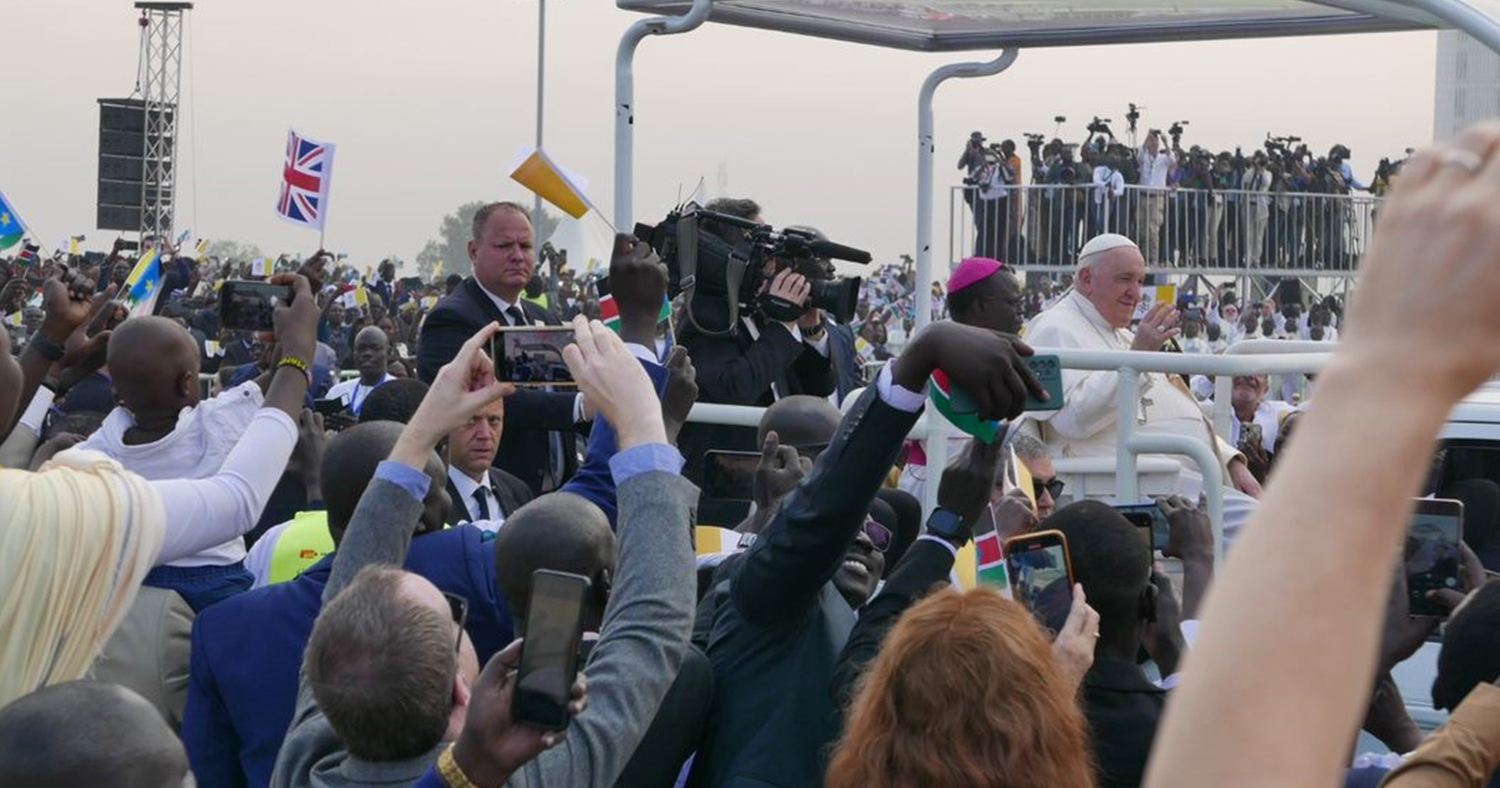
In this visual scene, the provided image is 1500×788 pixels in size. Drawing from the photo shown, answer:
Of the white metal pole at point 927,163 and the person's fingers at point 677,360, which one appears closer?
the person's fingers at point 677,360

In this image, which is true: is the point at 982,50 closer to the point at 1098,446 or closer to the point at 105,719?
the point at 1098,446

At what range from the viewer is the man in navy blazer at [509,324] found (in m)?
5.78

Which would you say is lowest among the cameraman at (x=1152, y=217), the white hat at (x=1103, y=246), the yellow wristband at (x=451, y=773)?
the yellow wristband at (x=451, y=773)

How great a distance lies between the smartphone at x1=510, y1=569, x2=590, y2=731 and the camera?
79.2 inches

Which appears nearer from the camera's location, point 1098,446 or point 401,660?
point 401,660

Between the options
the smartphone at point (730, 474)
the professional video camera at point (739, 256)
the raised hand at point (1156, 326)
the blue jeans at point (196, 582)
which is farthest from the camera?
the raised hand at point (1156, 326)

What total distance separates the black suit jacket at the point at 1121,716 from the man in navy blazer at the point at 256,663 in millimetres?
1166

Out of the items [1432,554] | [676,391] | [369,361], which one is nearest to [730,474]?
[676,391]

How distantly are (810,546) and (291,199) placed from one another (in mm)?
11906

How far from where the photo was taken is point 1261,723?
0.88m

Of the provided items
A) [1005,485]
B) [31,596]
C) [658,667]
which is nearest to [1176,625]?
[1005,485]

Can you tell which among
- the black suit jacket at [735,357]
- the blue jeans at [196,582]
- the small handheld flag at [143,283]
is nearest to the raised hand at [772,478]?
the blue jeans at [196,582]

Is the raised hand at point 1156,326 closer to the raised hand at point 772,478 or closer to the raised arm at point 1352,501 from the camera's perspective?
the raised hand at point 772,478

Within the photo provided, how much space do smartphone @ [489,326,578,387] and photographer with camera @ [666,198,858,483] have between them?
1775 millimetres
